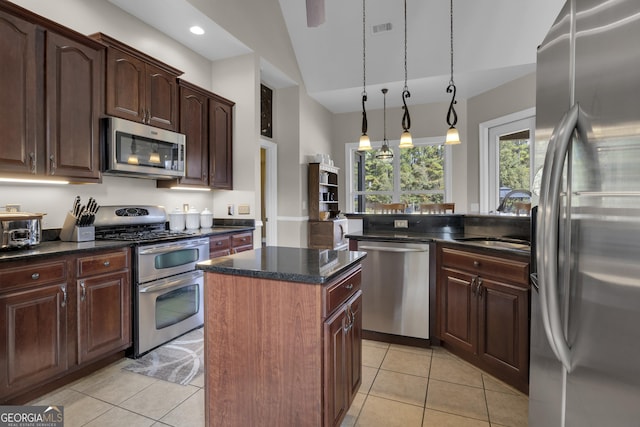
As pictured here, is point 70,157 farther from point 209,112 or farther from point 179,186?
point 209,112

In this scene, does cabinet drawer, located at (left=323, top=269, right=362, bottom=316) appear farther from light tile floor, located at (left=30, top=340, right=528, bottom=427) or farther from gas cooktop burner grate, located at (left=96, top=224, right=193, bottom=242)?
gas cooktop burner grate, located at (left=96, top=224, right=193, bottom=242)

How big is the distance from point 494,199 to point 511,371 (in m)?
3.83

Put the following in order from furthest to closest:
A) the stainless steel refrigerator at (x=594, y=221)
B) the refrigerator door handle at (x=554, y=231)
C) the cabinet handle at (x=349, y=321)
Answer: the cabinet handle at (x=349, y=321) → the refrigerator door handle at (x=554, y=231) → the stainless steel refrigerator at (x=594, y=221)

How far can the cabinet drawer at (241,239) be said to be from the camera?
3661mm

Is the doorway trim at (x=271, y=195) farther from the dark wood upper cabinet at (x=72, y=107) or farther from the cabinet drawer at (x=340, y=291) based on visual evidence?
the cabinet drawer at (x=340, y=291)

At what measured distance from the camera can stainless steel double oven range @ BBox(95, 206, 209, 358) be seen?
2.58 m

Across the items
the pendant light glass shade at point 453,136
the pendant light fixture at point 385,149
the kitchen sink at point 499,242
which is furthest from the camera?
the pendant light fixture at point 385,149

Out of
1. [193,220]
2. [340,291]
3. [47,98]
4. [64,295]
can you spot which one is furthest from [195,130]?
[340,291]

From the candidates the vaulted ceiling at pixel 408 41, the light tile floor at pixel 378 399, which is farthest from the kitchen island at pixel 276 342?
the vaulted ceiling at pixel 408 41

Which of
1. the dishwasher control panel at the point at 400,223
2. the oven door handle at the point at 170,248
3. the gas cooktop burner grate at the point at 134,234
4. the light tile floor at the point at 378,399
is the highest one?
the dishwasher control panel at the point at 400,223

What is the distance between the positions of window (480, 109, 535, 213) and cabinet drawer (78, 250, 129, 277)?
476cm

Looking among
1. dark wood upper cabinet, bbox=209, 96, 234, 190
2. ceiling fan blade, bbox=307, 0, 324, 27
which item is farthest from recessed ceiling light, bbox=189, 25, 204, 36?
ceiling fan blade, bbox=307, 0, 324, 27

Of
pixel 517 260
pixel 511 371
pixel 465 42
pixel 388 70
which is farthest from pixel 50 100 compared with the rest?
pixel 465 42

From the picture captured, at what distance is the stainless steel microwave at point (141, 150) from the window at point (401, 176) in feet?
12.5
